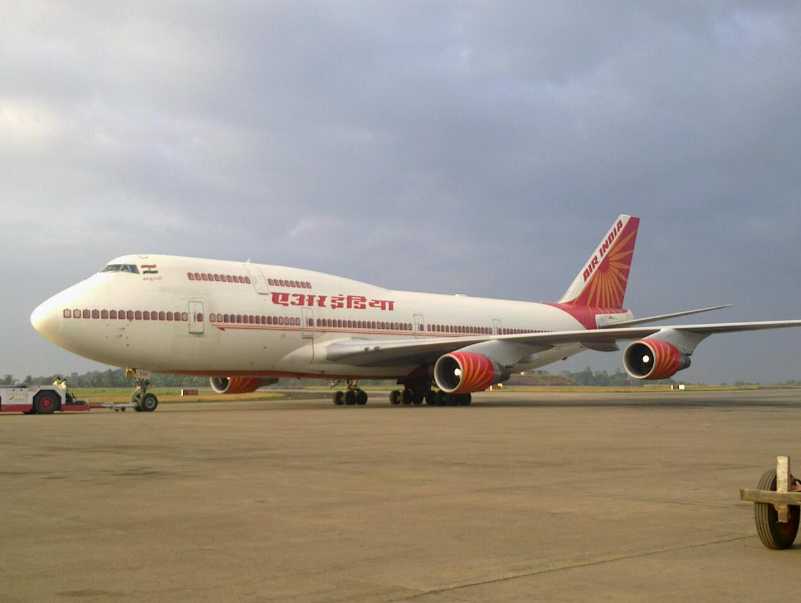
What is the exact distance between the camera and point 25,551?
5.35 meters

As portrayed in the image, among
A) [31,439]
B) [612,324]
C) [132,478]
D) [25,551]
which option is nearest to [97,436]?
[31,439]

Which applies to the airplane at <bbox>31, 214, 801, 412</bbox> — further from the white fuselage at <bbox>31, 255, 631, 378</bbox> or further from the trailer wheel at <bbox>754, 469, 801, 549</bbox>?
the trailer wheel at <bbox>754, 469, 801, 549</bbox>

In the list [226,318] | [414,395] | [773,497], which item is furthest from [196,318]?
[773,497]

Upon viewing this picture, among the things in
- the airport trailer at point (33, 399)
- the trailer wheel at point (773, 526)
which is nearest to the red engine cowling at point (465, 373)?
the airport trailer at point (33, 399)

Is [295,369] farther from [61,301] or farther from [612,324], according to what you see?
Result: [612,324]

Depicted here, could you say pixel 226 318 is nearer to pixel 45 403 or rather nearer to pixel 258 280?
pixel 258 280

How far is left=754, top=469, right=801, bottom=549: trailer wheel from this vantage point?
5348mm

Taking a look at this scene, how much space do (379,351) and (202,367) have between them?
5682mm

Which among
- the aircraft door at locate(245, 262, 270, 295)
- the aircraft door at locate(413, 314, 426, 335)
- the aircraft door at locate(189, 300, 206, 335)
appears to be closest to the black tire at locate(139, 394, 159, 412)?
the aircraft door at locate(189, 300, 206, 335)

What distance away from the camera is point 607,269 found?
39719 mm

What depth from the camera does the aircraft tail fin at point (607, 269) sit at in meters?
39.6

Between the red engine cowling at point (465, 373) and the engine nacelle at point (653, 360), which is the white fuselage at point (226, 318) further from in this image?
the engine nacelle at point (653, 360)

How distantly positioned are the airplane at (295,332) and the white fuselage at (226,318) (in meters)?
0.03

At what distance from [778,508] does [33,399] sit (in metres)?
23.0
